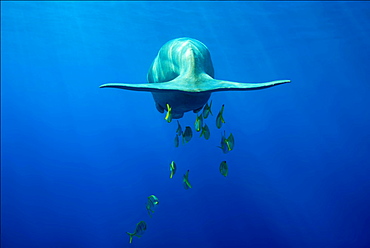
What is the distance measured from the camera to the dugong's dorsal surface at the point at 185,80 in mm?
3186

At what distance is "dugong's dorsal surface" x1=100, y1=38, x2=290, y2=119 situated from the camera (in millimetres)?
3186

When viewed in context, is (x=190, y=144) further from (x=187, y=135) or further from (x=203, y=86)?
(x=203, y=86)

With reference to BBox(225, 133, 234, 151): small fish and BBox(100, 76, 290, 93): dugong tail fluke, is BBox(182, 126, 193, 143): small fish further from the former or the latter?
BBox(100, 76, 290, 93): dugong tail fluke

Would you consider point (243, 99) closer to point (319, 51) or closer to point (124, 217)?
point (319, 51)

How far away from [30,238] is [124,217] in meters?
5.78

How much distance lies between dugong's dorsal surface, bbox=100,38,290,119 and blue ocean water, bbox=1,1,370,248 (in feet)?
39.6

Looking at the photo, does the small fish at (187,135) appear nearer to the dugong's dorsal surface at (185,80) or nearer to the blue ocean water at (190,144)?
the dugong's dorsal surface at (185,80)

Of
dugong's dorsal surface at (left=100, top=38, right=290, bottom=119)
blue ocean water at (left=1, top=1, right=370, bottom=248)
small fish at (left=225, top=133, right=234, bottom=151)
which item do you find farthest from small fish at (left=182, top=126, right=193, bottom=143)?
blue ocean water at (left=1, top=1, right=370, bottom=248)

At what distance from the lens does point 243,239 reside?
15.4 m

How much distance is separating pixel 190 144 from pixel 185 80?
18334 mm

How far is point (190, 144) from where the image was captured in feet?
71.1

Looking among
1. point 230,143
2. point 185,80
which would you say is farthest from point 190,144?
point 185,80

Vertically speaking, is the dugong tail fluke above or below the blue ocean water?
below

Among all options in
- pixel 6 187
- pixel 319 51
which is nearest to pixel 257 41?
pixel 319 51
